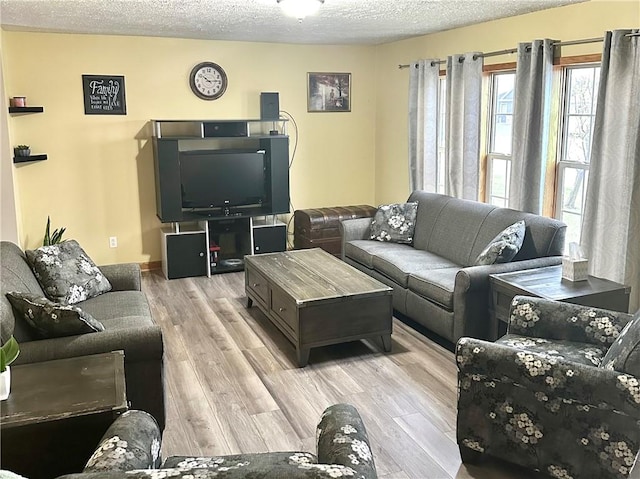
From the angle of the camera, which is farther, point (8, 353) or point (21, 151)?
point (21, 151)

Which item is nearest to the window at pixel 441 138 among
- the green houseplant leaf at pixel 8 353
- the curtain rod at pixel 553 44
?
the curtain rod at pixel 553 44

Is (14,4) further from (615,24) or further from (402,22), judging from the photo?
(615,24)

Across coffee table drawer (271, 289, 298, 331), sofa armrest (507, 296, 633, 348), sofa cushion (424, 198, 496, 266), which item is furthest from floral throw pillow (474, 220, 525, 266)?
coffee table drawer (271, 289, 298, 331)

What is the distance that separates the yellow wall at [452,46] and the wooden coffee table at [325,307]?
→ 2.25m

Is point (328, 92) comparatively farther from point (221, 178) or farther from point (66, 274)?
point (66, 274)

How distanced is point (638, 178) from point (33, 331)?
3582 mm

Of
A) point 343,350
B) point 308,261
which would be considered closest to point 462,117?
point 308,261

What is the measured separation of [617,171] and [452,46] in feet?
7.25

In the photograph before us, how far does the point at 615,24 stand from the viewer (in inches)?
151

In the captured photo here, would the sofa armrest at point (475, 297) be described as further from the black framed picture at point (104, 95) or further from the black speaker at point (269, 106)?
the black framed picture at point (104, 95)

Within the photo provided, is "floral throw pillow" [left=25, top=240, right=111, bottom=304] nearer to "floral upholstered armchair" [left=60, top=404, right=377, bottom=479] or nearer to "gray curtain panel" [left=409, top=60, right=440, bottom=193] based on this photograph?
"floral upholstered armchair" [left=60, top=404, right=377, bottom=479]

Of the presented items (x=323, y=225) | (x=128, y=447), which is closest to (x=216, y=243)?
(x=323, y=225)

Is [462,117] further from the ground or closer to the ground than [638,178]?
further from the ground

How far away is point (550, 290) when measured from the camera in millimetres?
3387
